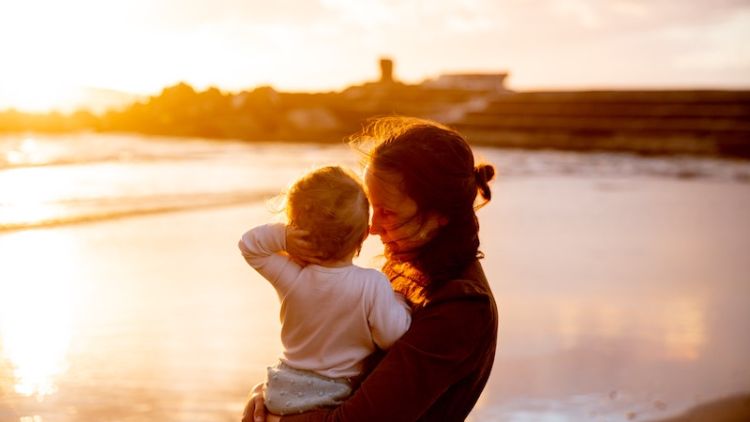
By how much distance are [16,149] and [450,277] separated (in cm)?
1462

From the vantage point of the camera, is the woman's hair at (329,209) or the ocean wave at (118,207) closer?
the woman's hair at (329,209)

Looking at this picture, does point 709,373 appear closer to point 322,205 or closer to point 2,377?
point 322,205

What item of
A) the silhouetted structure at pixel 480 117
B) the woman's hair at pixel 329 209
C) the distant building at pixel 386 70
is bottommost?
the silhouetted structure at pixel 480 117

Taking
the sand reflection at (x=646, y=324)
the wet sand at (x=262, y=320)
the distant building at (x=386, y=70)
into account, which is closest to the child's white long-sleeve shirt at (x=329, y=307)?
the wet sand at (x=262, y=320)

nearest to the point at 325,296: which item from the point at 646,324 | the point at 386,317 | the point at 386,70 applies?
the point at 386,317

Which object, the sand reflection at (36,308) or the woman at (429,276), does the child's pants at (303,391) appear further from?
the sand reflection at (36,308)

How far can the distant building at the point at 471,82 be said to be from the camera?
35.9m

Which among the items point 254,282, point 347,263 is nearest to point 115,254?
point 254,282

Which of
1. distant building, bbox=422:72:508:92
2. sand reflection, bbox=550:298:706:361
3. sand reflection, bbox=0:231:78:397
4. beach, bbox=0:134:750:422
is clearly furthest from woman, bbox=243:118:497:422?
distant building, bbox=422:72:508:92

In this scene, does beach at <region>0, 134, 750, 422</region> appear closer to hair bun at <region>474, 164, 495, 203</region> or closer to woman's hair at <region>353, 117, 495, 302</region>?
woman's hair at <region>353, 117, 495, 302</region>

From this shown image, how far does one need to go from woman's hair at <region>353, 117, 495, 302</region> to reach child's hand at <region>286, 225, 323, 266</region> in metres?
0.21

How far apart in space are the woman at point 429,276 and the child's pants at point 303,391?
1.0 inches

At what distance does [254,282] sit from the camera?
516cm

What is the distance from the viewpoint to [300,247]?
172 cm
